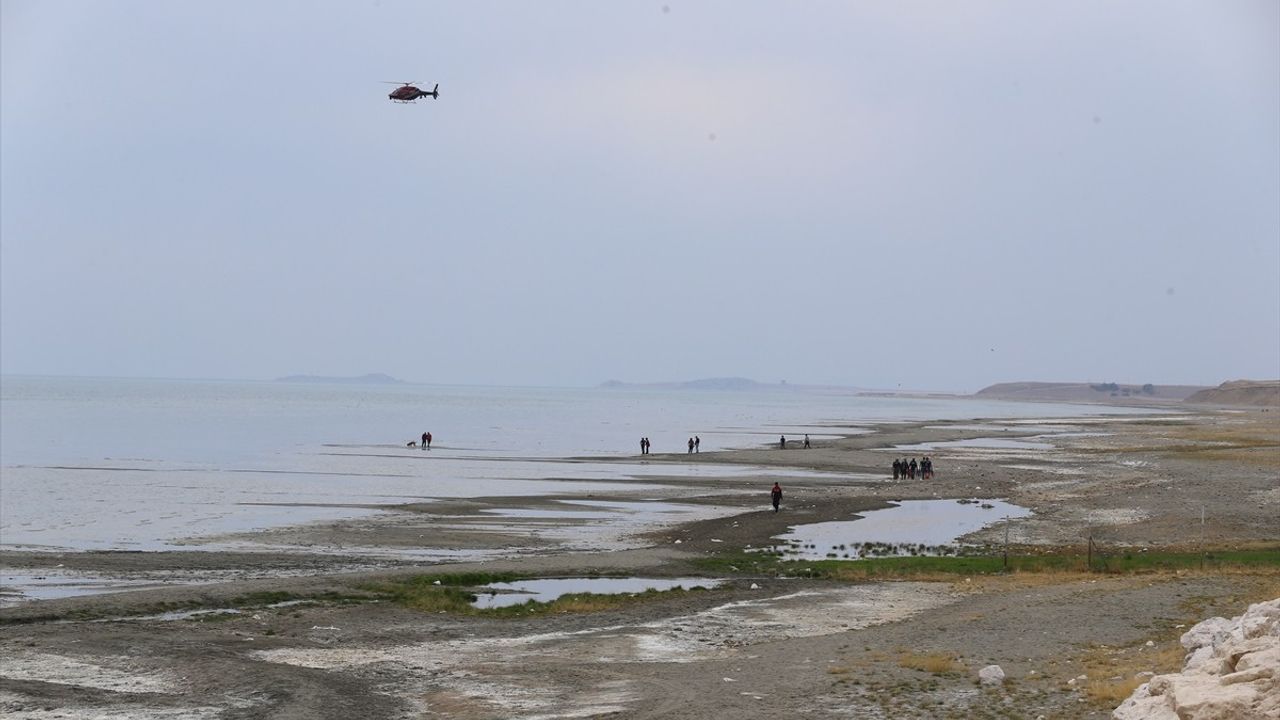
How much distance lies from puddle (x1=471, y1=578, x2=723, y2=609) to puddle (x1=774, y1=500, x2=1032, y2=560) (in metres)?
6.18

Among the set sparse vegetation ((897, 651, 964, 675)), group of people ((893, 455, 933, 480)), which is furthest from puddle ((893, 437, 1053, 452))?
sparse vegetation ((897, 651, 964, 675))

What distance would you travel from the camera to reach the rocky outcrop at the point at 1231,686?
1162cm

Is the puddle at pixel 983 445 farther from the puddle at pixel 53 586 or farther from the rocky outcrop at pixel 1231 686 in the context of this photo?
the rocky outcrop at pixel 1231 686

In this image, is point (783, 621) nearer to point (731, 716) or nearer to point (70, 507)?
point (731, 716)

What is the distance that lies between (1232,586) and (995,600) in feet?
17.5

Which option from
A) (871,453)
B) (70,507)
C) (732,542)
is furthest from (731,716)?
(871,453)

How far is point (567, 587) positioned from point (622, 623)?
236 inches

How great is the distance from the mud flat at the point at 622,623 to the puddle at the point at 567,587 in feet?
2.27

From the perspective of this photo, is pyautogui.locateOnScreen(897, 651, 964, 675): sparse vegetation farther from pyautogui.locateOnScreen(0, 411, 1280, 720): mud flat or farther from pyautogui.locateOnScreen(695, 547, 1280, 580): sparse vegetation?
pyautogui.locateOnScreen(695, 547, 1280, 580): sparse vegetation

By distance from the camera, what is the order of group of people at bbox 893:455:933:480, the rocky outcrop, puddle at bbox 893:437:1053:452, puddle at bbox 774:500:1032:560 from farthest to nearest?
puddle at bbox 893:437:1053:452, group of people at bbox 893:455:933:480, puddle at bbox 774:500:1032:560, the rocky outcrop

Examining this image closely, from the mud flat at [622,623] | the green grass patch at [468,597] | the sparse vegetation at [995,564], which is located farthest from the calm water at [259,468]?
the sparse vegetation at [995,564]

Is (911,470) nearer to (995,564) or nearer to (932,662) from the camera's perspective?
(995,564)

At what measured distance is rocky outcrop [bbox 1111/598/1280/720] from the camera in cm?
1162

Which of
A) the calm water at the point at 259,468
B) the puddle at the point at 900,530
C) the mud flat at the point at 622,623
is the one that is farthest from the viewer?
the calm water at the point at 259,468
